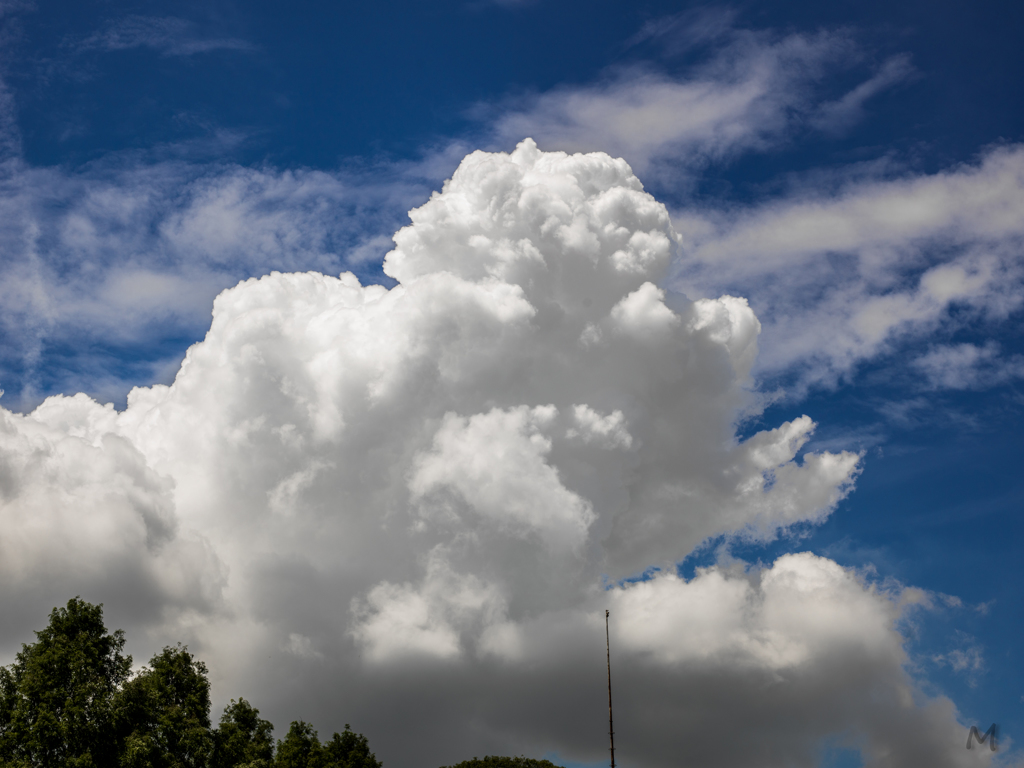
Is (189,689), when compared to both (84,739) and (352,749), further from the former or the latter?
(352,749)

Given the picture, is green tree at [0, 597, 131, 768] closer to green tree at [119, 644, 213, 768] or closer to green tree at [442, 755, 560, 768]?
green tree at [119, 644, 213, 768]

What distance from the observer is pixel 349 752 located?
125 meters

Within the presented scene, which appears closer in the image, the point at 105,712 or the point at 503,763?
the point at 105,712

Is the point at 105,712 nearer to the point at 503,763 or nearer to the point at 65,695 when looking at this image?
the point at 65,695

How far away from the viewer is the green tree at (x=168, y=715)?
89875mm

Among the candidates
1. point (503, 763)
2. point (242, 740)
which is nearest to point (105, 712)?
point (242, 740)

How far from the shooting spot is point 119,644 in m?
96.0

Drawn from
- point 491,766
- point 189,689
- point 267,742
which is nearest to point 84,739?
point 189,689

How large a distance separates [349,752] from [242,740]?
90.5 ft

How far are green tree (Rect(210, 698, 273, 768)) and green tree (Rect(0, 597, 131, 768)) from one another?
11.7 metres

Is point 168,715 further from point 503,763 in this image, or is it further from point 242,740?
point 503,763

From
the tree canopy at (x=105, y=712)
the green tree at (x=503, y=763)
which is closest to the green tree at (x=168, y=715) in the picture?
→ the tree canopy at (x=105, y=712)

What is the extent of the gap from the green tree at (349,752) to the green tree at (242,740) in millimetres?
18802

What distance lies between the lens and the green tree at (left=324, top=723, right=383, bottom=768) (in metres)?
122
